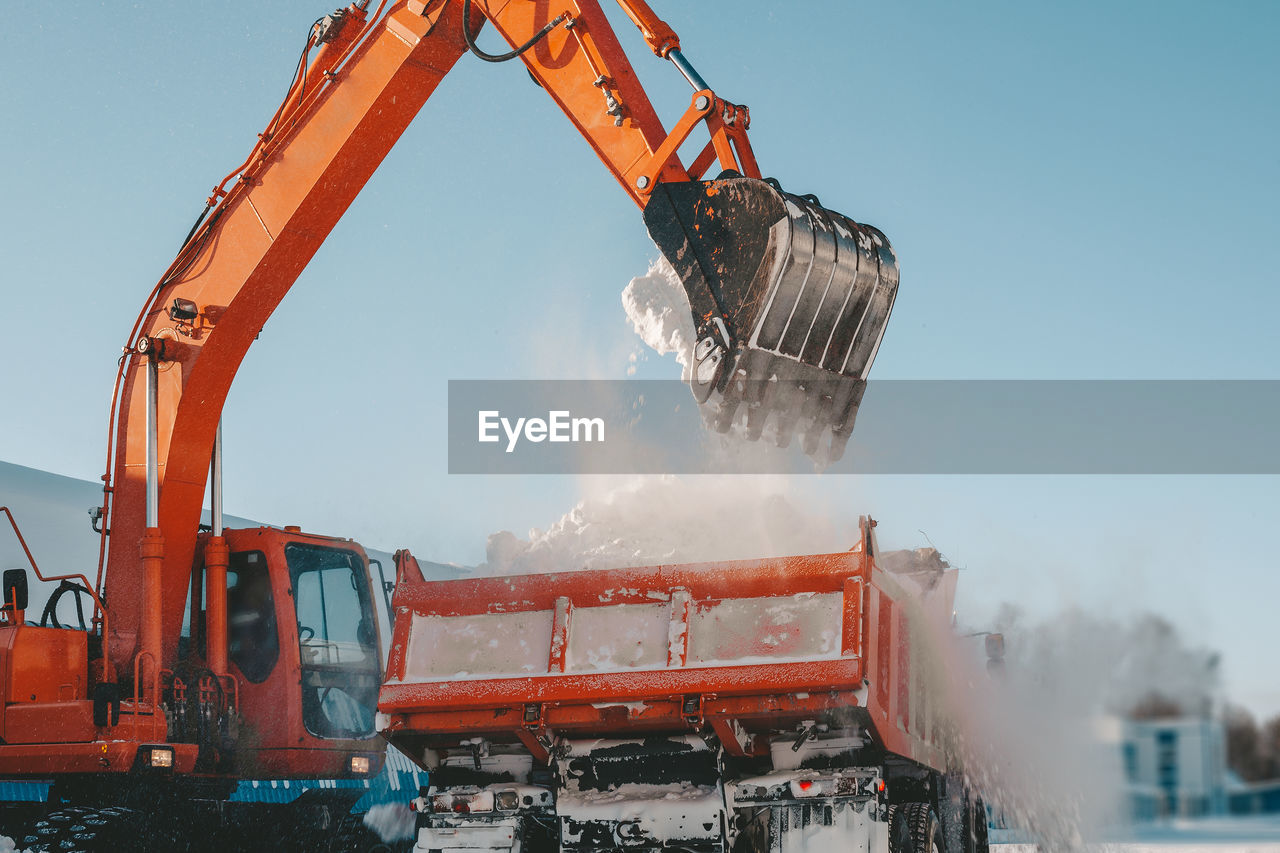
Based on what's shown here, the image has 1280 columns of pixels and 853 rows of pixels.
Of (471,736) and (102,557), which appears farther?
(102,557)

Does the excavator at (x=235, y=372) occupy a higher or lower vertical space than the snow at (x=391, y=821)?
higher

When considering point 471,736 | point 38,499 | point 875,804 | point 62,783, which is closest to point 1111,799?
point 875,804

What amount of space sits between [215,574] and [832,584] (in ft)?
13.5

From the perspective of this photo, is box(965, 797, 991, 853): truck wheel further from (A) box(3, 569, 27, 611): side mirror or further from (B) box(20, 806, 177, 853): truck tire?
(A) box(3, 569, 27, 611): side mirror

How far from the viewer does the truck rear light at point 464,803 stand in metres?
6.39

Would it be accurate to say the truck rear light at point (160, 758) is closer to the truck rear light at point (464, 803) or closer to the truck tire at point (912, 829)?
the truck rear light at point (464, 803)

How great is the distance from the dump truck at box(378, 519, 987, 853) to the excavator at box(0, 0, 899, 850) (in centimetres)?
96

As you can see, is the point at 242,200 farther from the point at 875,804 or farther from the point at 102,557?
the point at 875,804

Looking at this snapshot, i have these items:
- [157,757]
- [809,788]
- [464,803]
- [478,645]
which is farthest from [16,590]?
[809,788]

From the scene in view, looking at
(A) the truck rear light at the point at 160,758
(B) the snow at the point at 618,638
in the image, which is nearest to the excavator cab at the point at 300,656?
(A) the truck rear light at the point at 160,758

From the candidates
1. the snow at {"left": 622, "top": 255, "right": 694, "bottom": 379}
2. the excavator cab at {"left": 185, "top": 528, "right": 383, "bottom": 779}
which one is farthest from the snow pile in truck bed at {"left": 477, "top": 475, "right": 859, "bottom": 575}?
the excavator cab at {"left": 185, "top": 528, "right": 383, "bottom": 779}

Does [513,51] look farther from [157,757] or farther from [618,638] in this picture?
[157,757]

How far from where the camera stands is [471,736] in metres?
6.49

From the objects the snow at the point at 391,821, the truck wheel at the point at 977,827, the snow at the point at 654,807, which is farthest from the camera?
the truck wheel at the point at 977,827
